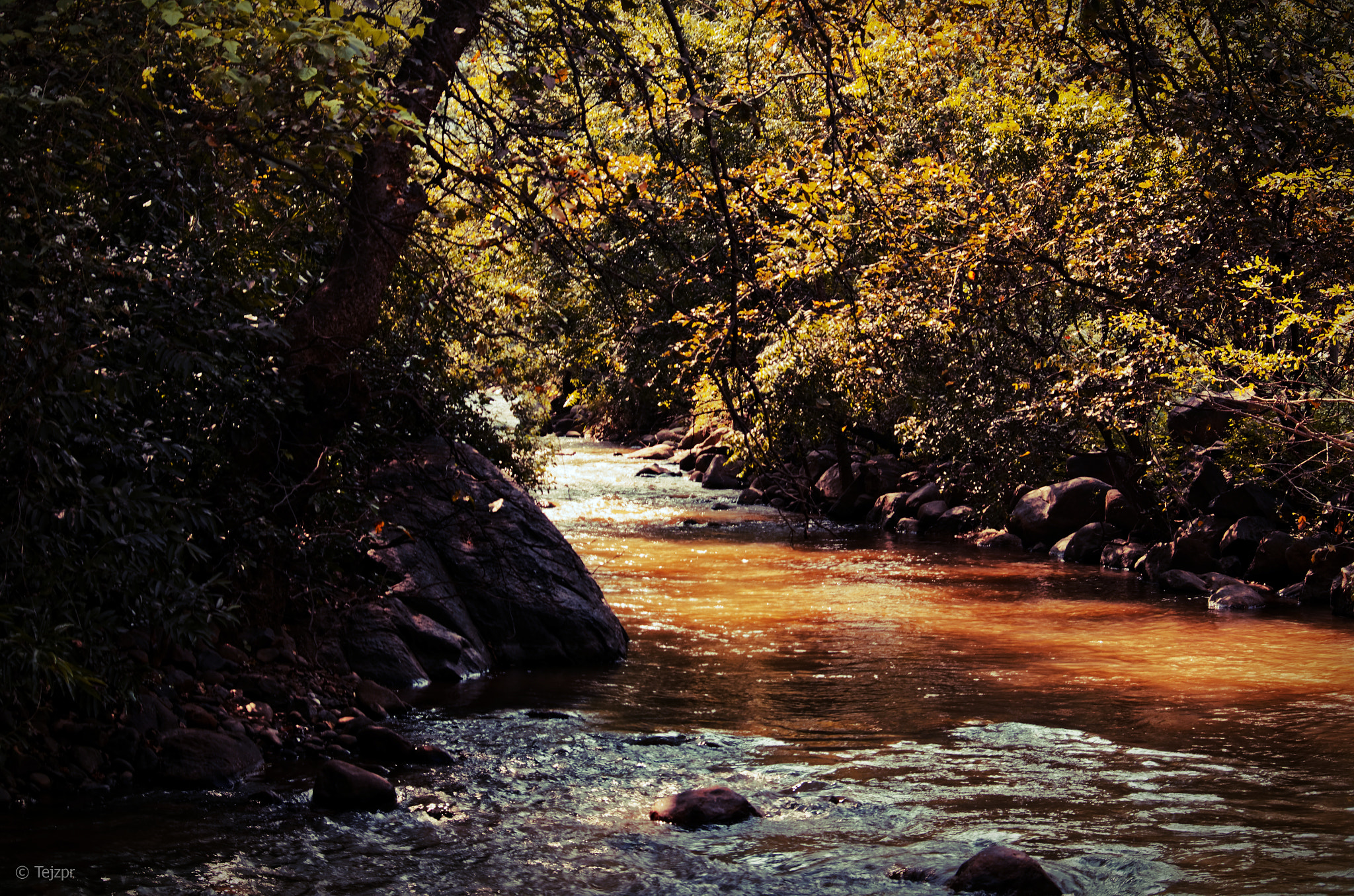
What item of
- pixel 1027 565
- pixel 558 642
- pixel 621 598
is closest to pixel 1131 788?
pixel 558 642

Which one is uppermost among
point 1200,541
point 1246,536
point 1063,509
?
point 1063,509

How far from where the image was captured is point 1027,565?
1828cm

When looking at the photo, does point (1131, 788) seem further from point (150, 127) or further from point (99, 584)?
point (150, 127)

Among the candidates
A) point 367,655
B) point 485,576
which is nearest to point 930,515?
point 485,576

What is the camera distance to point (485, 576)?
10984mm

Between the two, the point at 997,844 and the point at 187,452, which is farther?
the point at 187,452

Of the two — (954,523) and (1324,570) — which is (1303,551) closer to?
(1324,570)

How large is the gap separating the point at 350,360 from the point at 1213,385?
37.2 ft

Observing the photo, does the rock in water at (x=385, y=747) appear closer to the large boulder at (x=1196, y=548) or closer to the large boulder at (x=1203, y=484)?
the large boulder at (x=1196, y=548)

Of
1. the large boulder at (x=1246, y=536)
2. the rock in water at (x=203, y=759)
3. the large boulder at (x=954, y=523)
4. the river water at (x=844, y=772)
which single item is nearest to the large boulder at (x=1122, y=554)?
the large boulder at (x=1246, y=536)

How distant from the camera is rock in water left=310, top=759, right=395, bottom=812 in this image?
6.46 meters

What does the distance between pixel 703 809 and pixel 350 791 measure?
2028mm

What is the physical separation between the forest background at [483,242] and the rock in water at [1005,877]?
89.2 inches

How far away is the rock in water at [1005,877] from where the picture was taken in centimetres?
538
